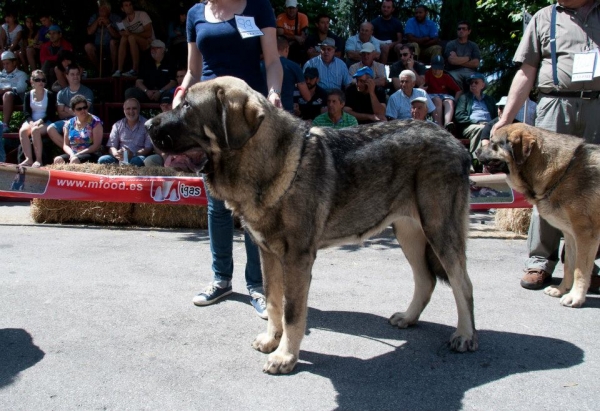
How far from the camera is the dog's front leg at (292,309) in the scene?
343 centimetres

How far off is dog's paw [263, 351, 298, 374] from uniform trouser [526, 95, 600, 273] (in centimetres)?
295

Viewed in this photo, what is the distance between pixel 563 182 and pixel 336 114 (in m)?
4.62

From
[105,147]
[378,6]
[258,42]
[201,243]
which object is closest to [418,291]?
[258,42]

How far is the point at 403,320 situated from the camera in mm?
4219

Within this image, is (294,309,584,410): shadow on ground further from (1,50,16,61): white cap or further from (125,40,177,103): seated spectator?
(1,50,16,61): white cap

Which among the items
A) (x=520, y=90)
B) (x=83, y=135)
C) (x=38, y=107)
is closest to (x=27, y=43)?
(x=38, y=107)

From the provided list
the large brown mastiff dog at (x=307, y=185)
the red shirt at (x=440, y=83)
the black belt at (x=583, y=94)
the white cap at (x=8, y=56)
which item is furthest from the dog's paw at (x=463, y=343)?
the white cap at (x=8, y=56)

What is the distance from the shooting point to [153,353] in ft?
12.1

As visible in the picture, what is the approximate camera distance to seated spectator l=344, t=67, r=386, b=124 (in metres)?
10.2

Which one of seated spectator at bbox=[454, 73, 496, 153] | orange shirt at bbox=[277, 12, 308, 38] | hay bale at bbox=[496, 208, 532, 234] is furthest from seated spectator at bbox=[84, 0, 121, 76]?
hay bale at bbox=[496, 208, 532, 234]

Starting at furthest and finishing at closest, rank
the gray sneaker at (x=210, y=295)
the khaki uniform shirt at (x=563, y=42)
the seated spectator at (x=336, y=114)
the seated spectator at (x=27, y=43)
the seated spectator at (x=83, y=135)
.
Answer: the seated spectator at (x=27, y=43) → the seated spectator at (x=83, y=135) → the seated spectator at (x=336, y=114) → the khaki uniform shirt at (x=563, y=42) → the gray sneaker at (x=210, y=295)

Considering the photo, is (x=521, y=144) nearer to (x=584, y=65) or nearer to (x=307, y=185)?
(x=584, y=65)

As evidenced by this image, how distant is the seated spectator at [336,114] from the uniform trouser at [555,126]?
12.8ft

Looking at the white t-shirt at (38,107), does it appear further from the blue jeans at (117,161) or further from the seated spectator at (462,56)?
the seated spectator at (462,56)
